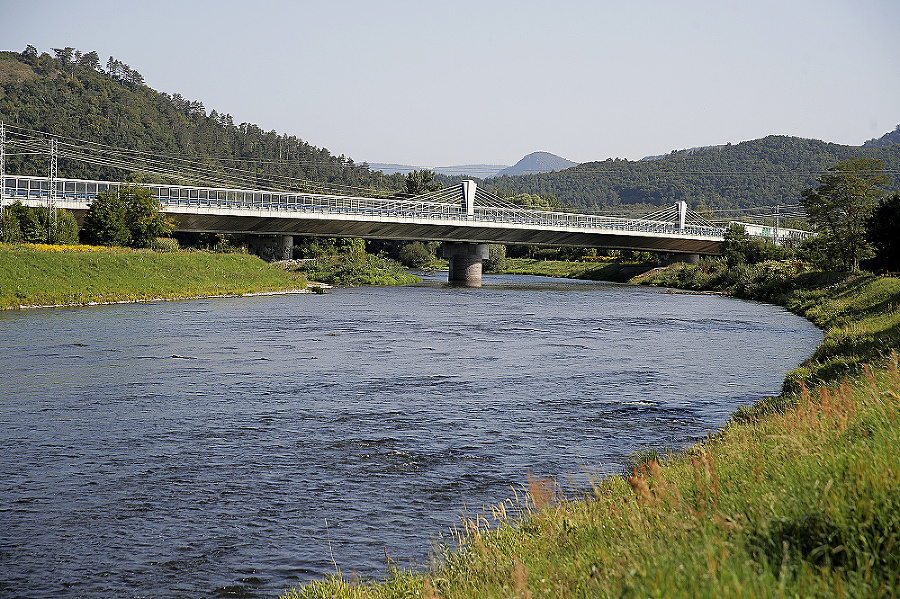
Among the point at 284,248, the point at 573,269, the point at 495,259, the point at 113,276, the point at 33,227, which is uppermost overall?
the point at 33,227

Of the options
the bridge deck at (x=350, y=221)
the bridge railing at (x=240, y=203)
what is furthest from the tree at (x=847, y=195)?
the bridge railing at (x=240, y=203)

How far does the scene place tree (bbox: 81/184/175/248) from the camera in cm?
6512

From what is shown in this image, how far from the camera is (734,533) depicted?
18.2 ft

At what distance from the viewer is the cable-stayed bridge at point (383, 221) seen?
7691cm

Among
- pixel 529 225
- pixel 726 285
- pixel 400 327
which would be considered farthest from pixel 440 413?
pixel 529 225

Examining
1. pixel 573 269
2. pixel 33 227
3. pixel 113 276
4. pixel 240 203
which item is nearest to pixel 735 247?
pixel 573 269

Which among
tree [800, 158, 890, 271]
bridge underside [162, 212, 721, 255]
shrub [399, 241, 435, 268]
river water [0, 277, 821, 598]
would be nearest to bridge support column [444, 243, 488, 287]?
bridge underside [162, 212, 721, 255]

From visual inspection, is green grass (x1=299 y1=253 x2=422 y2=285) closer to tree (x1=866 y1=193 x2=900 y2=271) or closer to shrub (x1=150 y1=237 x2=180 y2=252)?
shrub (x1=150 y1=237 x2=180 y2=252)

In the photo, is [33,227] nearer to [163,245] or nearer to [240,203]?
[163,245]

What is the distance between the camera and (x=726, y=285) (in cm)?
8162

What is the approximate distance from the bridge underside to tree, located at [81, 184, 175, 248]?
22.3 feet

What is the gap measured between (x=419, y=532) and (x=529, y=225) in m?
86.0

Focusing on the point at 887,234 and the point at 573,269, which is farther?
the point at 573,269

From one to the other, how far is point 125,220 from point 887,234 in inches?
2369
